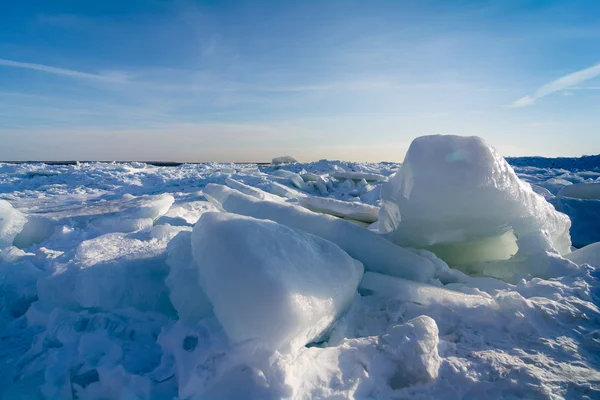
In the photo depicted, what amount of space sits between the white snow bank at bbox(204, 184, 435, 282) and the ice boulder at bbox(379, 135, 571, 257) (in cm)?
28

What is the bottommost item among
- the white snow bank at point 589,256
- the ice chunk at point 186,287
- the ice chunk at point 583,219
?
the ice chunk at point 583,219

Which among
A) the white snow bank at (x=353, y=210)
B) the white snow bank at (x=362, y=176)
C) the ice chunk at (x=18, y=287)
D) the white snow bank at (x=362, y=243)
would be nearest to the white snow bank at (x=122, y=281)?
the ice chunk at (x=18, y=287)

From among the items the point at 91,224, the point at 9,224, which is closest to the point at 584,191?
the point at 91,224

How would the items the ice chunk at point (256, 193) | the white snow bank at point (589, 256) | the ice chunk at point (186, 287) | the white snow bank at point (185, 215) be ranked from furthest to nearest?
the ice chunk at point (256, 193)
the white snow bank at point (185, 215)
the white snow bank at point (589, 256)
the ice chunk at point (186, 287)

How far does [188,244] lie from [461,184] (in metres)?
1.89

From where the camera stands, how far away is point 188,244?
8.40 feet

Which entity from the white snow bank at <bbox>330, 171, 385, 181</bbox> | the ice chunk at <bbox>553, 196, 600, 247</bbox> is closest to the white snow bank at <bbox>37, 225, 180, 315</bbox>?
the ice chunk at <bbox>553, 196, 600, 247</bbox>

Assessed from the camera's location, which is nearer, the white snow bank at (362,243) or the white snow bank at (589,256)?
the white snow bank at (362,243)

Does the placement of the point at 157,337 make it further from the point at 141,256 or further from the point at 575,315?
the point at 575,315

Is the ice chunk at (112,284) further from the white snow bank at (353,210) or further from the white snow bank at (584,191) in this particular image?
the white snow bank at (584,191)

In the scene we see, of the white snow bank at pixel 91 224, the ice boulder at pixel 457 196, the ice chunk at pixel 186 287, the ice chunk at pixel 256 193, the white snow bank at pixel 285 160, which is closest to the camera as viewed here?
the ice chunk at pixel 186 287

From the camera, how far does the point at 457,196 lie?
8.63 ft

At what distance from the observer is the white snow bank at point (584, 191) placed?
664cm

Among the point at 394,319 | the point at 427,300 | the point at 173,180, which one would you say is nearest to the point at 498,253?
the point at 427,300
